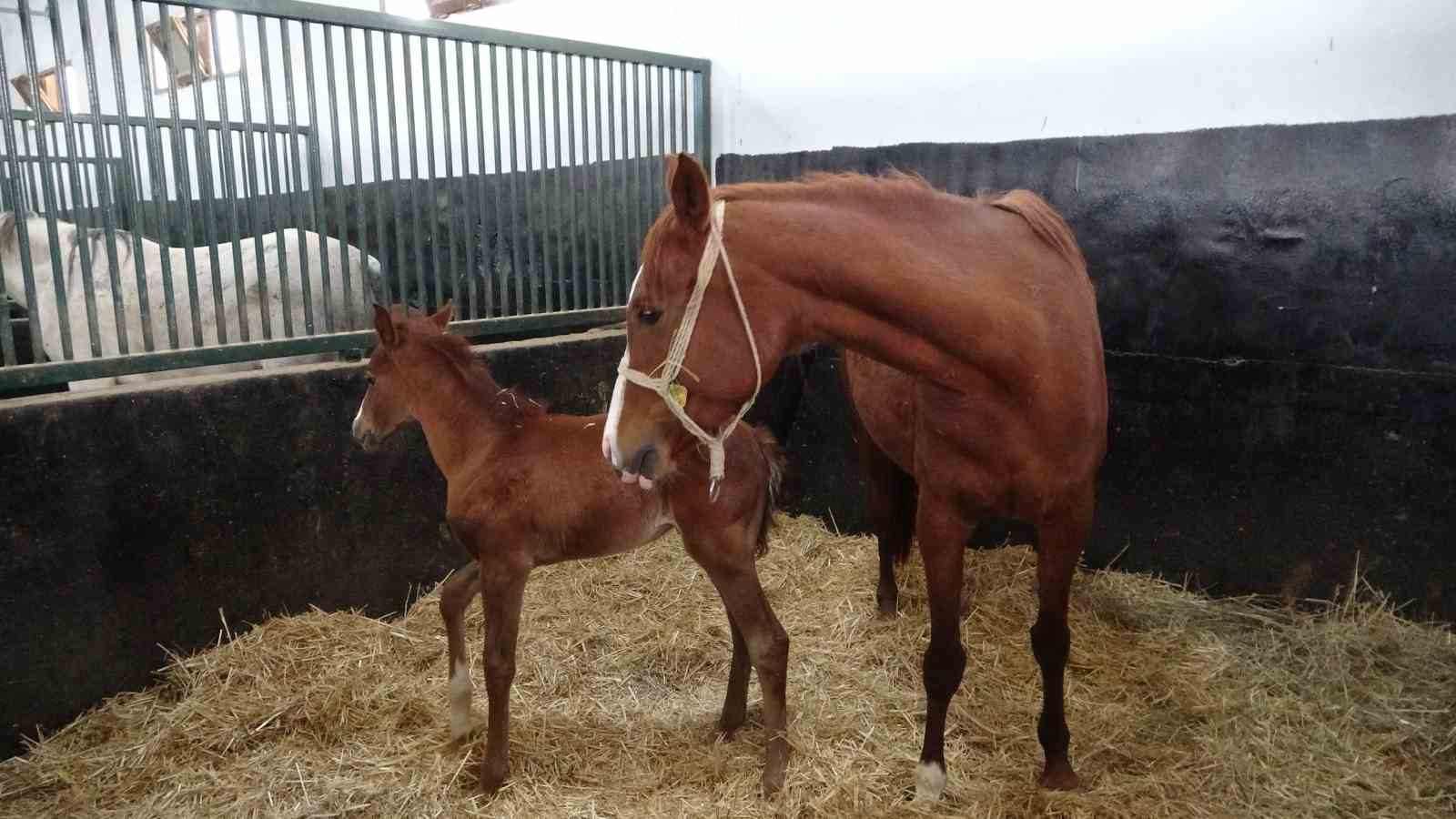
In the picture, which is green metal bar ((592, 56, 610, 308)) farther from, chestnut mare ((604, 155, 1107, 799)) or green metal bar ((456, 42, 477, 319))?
chestnut mare ((604, 155, 1107, 799))

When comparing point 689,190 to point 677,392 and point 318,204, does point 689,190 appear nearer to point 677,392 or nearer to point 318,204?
point 677,392

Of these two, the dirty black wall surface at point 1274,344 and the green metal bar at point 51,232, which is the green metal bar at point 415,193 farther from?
the dirty black wall surface at point 1274,344

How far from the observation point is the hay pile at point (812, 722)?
2.28 metres

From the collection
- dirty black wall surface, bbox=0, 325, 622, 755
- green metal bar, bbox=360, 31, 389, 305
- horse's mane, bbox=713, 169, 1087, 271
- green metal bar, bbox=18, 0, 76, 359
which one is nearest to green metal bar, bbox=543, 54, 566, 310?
dirty black wall surface, bbox=0, 325, 622, 755

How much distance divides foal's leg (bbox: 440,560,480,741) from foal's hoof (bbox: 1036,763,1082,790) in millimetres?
1584

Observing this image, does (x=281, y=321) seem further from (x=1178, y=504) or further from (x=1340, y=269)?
(x=1340, y=269)

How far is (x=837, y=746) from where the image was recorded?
8.18ft

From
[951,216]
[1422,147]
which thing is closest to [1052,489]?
[951,216]

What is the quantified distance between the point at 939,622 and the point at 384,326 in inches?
67.3

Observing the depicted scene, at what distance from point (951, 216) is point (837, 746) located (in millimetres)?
1498

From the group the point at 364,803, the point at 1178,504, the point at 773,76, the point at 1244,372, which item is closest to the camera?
the point at 364,803

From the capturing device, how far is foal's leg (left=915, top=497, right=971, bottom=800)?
7.06 ft

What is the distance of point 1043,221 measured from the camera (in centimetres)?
213

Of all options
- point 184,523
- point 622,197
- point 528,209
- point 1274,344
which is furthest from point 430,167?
point 1274,344
